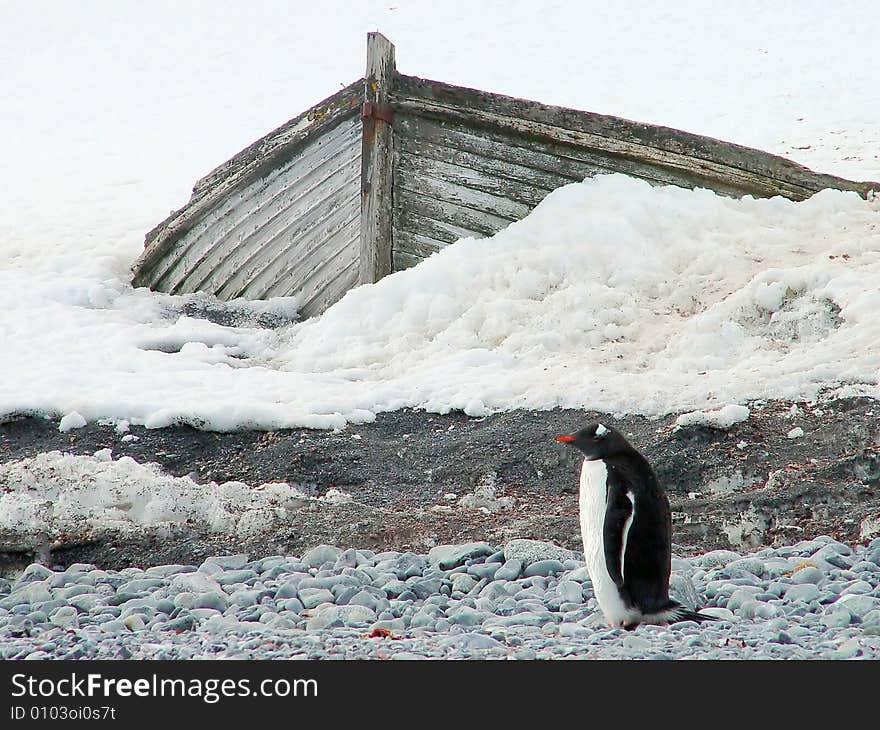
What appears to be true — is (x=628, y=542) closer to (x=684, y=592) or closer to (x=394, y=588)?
(x=684, y=592)

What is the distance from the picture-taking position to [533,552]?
3443 millimetres

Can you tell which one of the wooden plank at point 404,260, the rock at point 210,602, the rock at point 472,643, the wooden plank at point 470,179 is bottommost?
the rock at point 472,643

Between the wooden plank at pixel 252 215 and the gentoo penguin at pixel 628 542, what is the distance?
4.10m

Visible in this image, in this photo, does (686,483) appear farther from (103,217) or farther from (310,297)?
(103,217)

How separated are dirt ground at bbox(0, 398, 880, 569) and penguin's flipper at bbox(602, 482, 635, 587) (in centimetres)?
72

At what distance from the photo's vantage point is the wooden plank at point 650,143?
20.0 feet

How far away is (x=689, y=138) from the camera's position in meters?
6.08

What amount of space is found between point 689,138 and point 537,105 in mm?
906

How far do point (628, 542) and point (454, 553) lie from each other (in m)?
0.77

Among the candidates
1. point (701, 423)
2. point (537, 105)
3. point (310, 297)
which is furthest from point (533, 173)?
point (701, 423)

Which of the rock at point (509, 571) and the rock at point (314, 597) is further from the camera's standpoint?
the rock at point (509, 571)

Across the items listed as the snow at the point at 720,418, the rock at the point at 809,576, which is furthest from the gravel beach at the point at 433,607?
the snow at the point at 720,418

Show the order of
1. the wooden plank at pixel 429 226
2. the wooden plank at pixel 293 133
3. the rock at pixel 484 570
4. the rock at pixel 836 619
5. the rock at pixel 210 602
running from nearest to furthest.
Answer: the rock at pixel 836 619
the rock at pixel 210 602
the rock at pixel 484 570
the wooden plank at pixel 429 226
the wooden plank at pixel 293 133

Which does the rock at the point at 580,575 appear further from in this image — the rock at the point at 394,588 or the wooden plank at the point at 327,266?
the wooden plank at the point at 327,266
